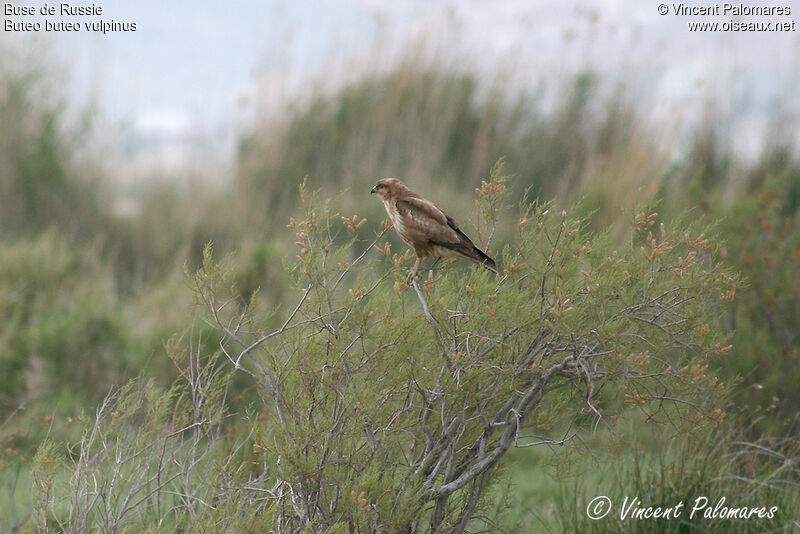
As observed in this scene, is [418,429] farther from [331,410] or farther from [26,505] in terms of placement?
[26,505]

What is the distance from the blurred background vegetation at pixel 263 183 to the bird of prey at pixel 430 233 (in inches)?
121

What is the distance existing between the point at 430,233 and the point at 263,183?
7.09 meters

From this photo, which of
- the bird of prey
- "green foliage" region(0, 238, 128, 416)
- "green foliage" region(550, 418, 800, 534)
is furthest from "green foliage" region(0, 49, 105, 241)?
"green foliage" region(550, 418, 800, 534)

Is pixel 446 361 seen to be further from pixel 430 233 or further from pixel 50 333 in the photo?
pixel 50 333

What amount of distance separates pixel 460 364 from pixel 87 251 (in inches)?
270

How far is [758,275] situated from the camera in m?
5.96

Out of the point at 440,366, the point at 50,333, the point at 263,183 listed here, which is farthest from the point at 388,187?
the point at 263,183

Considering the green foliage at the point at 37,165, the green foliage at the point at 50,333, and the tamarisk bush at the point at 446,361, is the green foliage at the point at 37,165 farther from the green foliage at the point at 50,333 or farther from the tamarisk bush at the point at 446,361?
the tamarisk bush at the point at 446,361

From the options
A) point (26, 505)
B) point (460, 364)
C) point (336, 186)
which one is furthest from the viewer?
point (336, 186)

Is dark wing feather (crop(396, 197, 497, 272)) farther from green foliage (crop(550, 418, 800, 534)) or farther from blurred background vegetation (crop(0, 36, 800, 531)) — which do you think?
blurred background vegetation (crop(0, 36, 800, 531))

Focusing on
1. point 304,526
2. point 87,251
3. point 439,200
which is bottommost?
point 87,251

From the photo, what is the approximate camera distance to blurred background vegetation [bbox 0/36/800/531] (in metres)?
7.08

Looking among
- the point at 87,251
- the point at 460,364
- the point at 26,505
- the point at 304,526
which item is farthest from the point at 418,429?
the point at 87,251

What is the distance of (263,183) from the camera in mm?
10477
